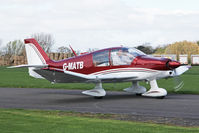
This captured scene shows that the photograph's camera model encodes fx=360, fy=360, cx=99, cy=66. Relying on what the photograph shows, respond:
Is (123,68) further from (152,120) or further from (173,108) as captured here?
(152,120)

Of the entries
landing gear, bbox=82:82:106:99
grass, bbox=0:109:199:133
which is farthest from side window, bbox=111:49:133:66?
grass, bbox=0:109:199:133

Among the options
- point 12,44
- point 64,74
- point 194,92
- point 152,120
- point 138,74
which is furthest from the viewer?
point 12,44

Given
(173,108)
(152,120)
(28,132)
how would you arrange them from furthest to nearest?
(173,108), (152,120), (28,132)

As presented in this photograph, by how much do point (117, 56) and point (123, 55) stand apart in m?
0.27

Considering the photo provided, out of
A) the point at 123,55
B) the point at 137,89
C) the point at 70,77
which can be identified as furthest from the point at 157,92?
the point at 70,77

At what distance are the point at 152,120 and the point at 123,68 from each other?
5909mm

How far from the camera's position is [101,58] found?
51.2 feet

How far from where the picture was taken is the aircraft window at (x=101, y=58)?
15.4m

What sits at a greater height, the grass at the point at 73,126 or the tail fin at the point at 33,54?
the tail fin at the point at 33,54

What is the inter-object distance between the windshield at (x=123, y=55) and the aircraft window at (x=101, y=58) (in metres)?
0.28

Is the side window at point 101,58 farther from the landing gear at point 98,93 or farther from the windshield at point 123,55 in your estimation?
the landing gear at point 98,93

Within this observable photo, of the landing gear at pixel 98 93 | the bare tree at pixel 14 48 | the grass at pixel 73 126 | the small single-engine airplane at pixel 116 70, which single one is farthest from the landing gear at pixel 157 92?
the bare tree at pixel 14 48

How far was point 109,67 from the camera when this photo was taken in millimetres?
15289

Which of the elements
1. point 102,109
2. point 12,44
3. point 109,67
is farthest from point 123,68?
point 12,44
